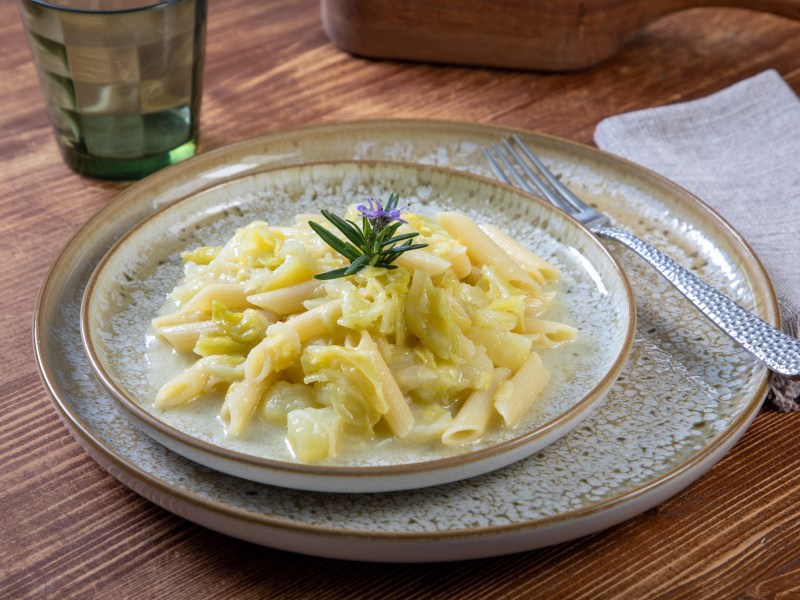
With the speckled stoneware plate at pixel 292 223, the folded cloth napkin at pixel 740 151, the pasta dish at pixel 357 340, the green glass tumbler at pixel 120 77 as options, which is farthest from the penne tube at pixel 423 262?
the green glass tumbler at pixel 120 77

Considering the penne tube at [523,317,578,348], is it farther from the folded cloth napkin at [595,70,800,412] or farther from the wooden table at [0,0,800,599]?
the folded cloth napkin at [595,70,800,412]

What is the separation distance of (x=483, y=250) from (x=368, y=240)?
298 millimetres

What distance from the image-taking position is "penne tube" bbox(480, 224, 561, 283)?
84.9 inches

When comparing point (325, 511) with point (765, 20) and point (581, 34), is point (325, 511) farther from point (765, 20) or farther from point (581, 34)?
point (765, 20)

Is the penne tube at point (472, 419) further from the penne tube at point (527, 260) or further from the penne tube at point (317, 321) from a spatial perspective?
the penne tube at point (527, 260)

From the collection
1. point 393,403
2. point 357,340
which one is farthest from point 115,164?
point 393,403

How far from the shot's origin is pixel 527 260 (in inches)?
85.4

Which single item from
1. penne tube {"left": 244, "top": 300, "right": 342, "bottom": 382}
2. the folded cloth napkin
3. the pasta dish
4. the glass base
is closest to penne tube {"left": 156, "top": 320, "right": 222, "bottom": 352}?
the pasta dish

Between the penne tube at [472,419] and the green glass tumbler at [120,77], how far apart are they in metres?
1.39

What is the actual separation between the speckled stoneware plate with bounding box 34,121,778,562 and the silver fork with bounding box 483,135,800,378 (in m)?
0.05

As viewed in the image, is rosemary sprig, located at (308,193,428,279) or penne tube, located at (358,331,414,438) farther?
rosemary sprig, located at (308,193,428,279)

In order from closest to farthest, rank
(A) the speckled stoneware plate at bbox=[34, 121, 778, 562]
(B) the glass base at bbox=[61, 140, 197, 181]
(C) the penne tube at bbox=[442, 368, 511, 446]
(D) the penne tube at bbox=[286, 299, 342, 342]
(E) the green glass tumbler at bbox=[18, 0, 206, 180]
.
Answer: (A) the speckled stoneware plate at bbox=[34, 121, 778, 562] → (C) the penne tube at bbox=[442, 368, 511, 446] → (D) the penne tube at bbox=[286, 299, 342, 342] → (E) the green glass tumbler at bbox=[18, 0, 206, 180] → (B) the glass base at bbox=[61, 140, 197, 181]

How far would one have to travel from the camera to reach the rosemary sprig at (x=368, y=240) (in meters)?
1.86

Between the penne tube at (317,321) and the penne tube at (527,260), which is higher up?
the penne tube at (317,321)
